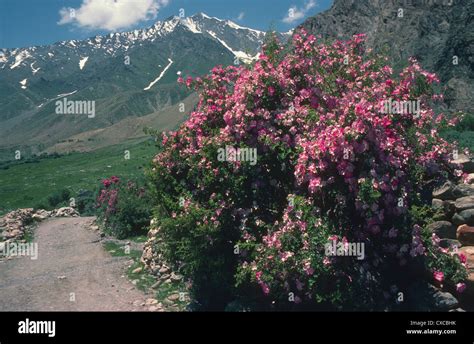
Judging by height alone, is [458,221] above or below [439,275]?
above

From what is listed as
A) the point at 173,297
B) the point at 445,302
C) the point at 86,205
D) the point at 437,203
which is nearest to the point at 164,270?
the point at 173,297

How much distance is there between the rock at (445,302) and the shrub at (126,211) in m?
14.4

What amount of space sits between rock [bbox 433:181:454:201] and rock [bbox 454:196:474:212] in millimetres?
310

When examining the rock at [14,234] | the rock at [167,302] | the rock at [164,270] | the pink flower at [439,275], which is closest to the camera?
the pink flower at [439,275]

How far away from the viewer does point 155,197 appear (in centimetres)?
1296

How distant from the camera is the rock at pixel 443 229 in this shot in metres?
11.1

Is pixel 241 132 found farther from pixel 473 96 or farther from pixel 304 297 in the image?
pixel 473 96

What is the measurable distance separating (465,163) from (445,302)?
13.3 feet

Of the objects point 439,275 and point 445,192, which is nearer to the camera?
point 439,275

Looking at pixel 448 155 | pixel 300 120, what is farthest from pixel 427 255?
pixel 300 120

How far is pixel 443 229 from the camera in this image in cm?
1109

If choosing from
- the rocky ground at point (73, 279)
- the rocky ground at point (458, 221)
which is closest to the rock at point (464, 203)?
the rocky ground at point (458, 221)

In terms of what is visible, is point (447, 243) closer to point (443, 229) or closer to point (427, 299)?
point (443, 229)

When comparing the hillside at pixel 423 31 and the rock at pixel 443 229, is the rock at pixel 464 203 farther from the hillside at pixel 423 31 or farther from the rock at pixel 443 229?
the hillside at pixel 423 31
